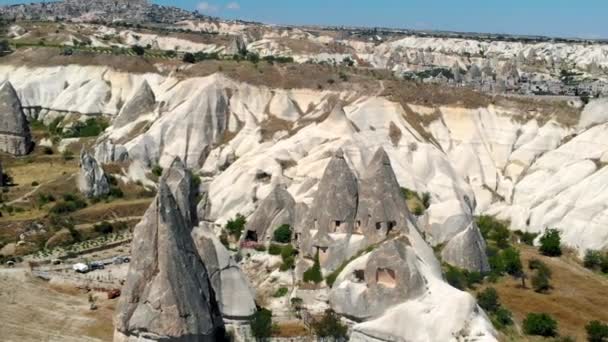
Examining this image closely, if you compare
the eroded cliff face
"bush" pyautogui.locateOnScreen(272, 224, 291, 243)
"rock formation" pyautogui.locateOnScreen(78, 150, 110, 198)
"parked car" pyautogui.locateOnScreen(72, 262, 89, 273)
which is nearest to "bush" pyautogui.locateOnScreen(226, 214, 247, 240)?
the eroded cliff face

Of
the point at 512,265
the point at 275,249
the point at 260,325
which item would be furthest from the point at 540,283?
the point at 260,325

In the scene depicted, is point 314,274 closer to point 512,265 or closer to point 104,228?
point 512,265

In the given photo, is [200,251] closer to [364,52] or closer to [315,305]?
[315,305]

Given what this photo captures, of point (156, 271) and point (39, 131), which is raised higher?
point (39, 131)

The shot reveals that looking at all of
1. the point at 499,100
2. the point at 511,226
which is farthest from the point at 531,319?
the point at 499,100

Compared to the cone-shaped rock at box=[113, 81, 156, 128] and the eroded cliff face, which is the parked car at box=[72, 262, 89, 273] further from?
the cone-shaped rock at box=[113, 81, 156, 128]

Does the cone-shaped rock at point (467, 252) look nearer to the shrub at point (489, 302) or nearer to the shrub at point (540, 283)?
A: the shrub at point (540, 283)

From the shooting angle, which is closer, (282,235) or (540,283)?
(540,283)
